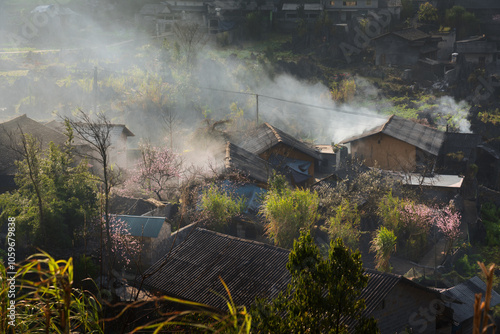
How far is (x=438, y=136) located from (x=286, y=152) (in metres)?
9.37

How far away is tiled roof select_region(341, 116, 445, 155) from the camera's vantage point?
93.1 feet

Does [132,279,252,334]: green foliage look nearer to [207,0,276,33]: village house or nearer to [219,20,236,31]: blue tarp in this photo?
[219,20,236,31]: blue tarp

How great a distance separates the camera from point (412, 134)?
29359mm

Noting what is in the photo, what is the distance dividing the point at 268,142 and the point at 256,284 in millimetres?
15177

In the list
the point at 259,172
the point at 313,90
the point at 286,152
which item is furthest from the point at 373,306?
the point at 313,90

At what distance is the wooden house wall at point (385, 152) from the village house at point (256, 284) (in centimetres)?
1642

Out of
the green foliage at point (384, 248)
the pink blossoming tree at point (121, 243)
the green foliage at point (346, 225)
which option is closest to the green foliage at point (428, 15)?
the green foliage at point (346, 225)

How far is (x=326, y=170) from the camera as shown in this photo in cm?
2812

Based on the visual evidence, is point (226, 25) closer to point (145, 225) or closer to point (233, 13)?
point (233, 13)

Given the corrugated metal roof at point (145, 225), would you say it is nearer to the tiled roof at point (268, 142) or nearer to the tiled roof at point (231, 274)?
the tiled roof at point (231, 274)

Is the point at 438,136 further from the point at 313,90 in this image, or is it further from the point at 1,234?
the point at 1,234

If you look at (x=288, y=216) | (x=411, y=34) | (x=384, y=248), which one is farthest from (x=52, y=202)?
(x=411, y=34)

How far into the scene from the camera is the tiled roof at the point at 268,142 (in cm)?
2662

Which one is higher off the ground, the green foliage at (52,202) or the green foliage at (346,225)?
the green foliage at (52,202)
